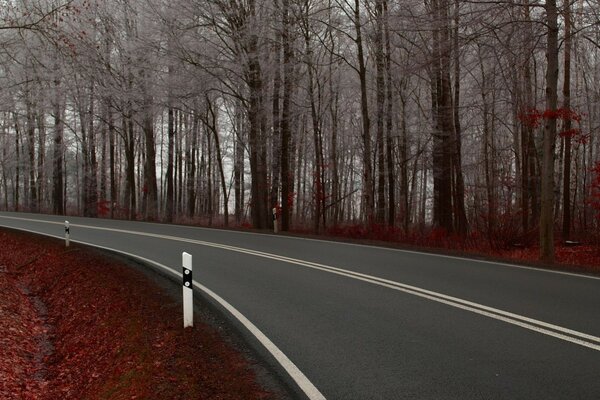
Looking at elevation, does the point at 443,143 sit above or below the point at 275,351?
above

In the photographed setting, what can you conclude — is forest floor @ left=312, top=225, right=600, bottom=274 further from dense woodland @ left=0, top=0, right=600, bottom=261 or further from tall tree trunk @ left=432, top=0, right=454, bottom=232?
tall tree trunk @ left=432, top=0, right=454, bottom=232

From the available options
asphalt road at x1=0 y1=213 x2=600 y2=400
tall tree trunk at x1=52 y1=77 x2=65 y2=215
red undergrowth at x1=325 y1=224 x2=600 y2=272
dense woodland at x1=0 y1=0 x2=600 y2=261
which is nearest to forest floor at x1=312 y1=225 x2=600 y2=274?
red undergrowth at x1=325 y1=224 x2=600 y2=272

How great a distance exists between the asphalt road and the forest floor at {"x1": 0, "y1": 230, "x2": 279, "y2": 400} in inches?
29.9

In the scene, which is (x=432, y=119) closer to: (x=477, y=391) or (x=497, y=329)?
(x=497, y=329)

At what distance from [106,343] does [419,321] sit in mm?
4713

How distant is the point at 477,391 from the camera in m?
4.31

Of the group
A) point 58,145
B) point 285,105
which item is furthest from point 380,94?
point 58,145

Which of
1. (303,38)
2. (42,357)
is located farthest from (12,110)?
(42,357)

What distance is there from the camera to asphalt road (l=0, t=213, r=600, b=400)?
4.54 metres

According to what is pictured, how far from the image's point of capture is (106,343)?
7766 millimetres

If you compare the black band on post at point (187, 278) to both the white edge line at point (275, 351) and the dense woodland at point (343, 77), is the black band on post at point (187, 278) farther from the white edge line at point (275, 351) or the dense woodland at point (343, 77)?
the dense woodland at point (343, 77)

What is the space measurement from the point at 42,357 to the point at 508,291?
7678 mm

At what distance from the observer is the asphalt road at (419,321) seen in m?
4.54

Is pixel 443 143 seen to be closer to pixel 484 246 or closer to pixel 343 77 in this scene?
pixel 484 246
